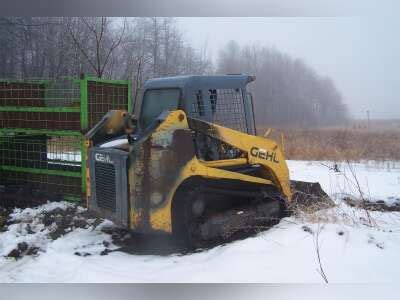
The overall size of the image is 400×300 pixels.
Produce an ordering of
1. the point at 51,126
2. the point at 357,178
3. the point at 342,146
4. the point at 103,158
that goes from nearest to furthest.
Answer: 1. the point at 103,158
2. the point at 51,126
3. the point at 357,178
4. the point at 342,146

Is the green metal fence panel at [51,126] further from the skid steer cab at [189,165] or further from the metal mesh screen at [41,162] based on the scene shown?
the skid steer cab at [189,165]

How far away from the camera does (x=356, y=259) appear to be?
11.0ft

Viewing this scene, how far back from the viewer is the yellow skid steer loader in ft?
12.3

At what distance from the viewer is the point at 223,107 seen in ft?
14.4

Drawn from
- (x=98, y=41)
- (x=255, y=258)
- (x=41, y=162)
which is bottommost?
(x=255, y=258)

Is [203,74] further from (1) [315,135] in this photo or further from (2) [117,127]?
(1) [315,135]

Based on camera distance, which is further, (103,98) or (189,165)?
(103,98)

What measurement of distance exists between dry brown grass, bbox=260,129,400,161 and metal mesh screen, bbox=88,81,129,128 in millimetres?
2755

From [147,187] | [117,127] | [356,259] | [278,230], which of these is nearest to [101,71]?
[117,127]

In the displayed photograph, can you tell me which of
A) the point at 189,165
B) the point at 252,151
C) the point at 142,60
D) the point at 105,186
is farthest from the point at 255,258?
the point at 142,60

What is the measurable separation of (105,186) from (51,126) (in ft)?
6.59

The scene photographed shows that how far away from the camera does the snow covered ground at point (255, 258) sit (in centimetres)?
325

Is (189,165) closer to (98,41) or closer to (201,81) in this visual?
(201,81)

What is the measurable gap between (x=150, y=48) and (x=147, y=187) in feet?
6.54
